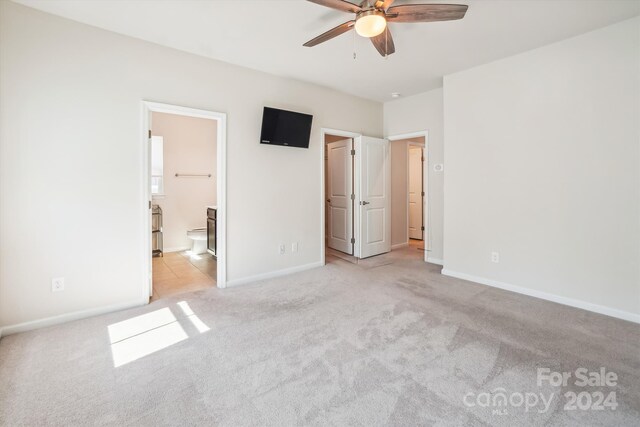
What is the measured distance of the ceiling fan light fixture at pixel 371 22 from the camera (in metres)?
2.03

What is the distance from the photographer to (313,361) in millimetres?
2074

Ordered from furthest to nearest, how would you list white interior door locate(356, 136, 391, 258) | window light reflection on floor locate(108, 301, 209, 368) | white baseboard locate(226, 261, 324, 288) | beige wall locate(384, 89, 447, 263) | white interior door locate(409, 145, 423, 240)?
white interior door locate(409, 145, 423, 240) < white interior door locate(356, 136, 391, 258) < beige wall locate(384, 89, 447, 263) < white baseboard locate(226, 261, 324, 288) < window light reflection on floor locate(108, 301, 209, 368)

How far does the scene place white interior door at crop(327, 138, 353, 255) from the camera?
17.1ft

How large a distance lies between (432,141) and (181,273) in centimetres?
428

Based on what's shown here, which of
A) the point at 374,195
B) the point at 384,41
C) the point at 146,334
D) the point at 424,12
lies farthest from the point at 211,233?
the point at 424,12

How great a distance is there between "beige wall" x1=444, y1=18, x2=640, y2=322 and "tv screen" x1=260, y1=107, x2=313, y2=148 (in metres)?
1.94

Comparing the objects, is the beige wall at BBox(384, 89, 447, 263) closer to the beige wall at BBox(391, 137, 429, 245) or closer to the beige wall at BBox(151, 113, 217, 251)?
the beige wall at BBox(391, 137, 429, 245)

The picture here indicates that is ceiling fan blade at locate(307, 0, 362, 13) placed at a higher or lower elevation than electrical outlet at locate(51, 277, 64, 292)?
higher

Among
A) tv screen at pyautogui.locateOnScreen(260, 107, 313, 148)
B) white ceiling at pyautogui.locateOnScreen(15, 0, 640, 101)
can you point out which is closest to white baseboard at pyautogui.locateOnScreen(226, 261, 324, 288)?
tv screen at pyautogui.locateOnScreen(260, 107, 313, 148)

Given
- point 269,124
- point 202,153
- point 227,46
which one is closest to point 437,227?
point 269,124

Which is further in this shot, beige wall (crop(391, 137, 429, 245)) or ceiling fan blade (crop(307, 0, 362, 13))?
beige wall (crop(391, 137, 429, 245))

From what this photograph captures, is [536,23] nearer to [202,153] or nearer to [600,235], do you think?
[600,235]

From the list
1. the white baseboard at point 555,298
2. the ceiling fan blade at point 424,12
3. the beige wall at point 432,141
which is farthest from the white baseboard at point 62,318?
the beige wall at point 432,141

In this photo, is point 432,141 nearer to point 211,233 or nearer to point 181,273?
point 211,233
